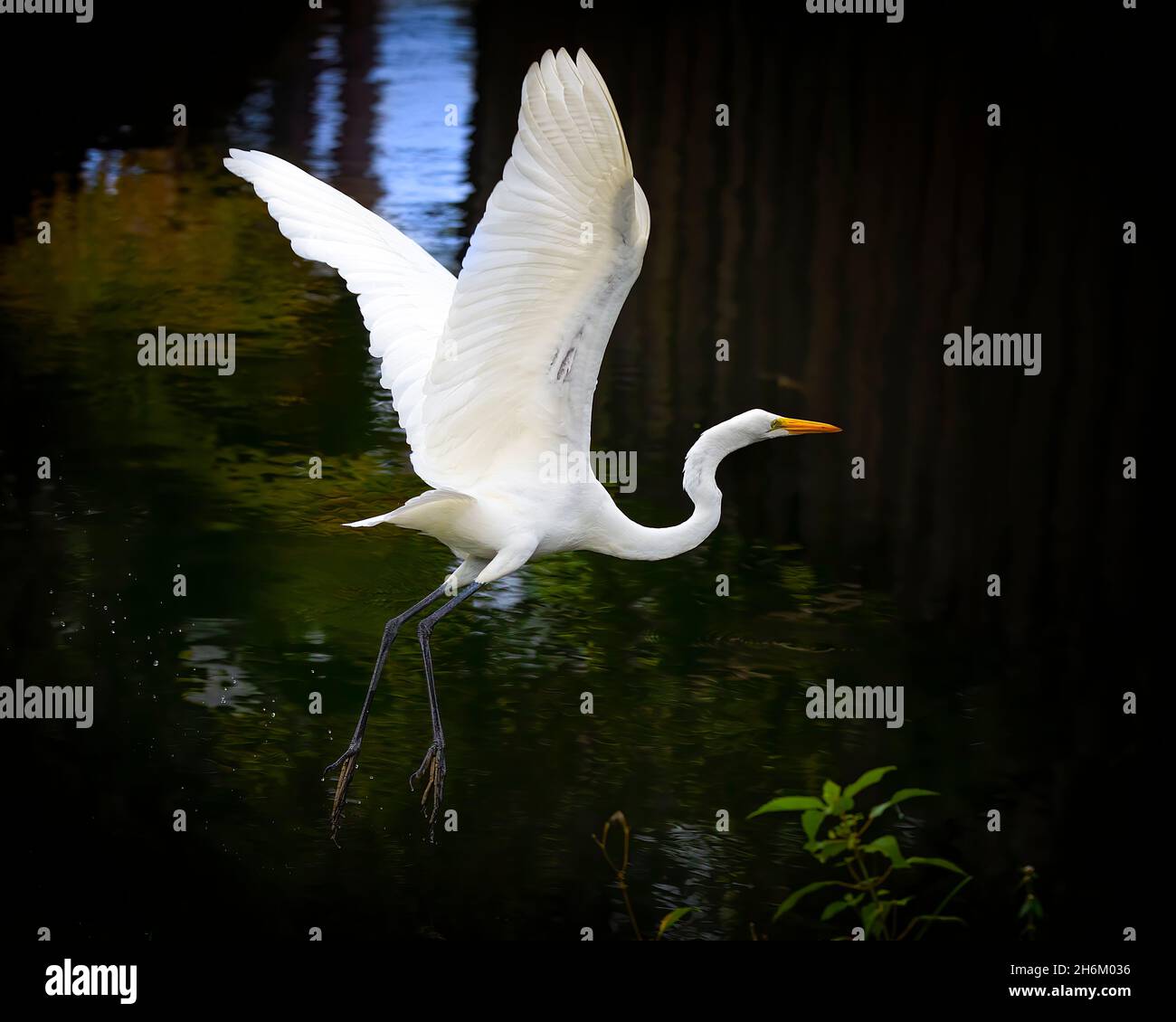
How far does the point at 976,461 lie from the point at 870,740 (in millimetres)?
841

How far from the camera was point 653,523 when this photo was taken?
3541 mm

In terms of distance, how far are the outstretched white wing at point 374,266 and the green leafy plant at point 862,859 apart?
1.23 meters

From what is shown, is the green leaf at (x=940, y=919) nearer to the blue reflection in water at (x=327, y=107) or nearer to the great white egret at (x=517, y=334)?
Result: the great white egret at (x=517, y=334)

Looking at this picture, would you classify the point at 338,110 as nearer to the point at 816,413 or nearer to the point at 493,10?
the point at 493,10

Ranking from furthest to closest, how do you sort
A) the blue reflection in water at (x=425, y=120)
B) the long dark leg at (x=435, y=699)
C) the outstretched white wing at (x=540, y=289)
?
the blue reflection in water at (x=425, y=120), the long dark leg at (x=435, y=699), the outstretched white wing at (x=540, y=289)

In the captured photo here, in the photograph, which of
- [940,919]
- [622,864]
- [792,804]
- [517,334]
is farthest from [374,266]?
[940,919]

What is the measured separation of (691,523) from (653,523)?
2.99 ft

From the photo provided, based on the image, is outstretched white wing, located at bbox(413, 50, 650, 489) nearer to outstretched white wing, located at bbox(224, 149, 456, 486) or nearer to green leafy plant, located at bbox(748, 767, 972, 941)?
outstretched white wing, located at bbox(224, 149, 456, 486)

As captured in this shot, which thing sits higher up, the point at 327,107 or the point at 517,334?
the point at 327,107

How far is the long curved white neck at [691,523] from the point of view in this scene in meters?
2.62

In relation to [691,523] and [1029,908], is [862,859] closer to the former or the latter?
[1029,908]

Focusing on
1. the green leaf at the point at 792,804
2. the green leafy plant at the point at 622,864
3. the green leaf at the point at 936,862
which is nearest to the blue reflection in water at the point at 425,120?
the green leafy plant at the point at 622,864

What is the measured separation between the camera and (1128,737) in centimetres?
337

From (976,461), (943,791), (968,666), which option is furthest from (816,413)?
(943,791)
